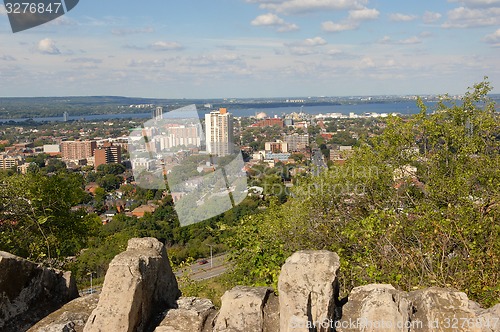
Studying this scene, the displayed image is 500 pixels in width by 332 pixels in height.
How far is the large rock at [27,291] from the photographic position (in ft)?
19.4

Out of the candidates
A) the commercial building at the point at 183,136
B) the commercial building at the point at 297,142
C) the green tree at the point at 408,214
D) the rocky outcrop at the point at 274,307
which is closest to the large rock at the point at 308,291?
the rocky outcrop at the point at 274,307

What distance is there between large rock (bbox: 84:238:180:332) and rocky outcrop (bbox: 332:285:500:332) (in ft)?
7.00

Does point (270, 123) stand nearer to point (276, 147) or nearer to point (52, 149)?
point (276, 147)

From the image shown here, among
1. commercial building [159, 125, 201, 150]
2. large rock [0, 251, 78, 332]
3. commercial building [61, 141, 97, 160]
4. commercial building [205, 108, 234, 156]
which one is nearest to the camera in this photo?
large rock [0, 251, 78, 332]

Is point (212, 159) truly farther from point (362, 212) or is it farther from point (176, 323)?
point (176, 323)

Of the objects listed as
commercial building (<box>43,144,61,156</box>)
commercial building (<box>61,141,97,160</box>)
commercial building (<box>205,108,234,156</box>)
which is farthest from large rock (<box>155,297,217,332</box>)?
commercial building (<box>43,144,61,156</box>)

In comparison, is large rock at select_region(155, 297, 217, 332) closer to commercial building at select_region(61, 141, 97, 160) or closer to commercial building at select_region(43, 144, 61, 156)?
commercial building at select_region(61, 141, 97, 160)

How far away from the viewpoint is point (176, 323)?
578 centimetres

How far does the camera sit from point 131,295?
5.45m

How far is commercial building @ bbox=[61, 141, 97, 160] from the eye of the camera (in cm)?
8825

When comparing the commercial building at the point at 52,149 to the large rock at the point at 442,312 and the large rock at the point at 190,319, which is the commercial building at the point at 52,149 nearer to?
the large rock at the point at 190,319

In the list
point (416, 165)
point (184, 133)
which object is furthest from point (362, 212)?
point (184, 133)

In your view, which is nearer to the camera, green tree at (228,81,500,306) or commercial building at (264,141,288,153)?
green tree at (228,81,500,306)

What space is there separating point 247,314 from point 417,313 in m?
1.83
